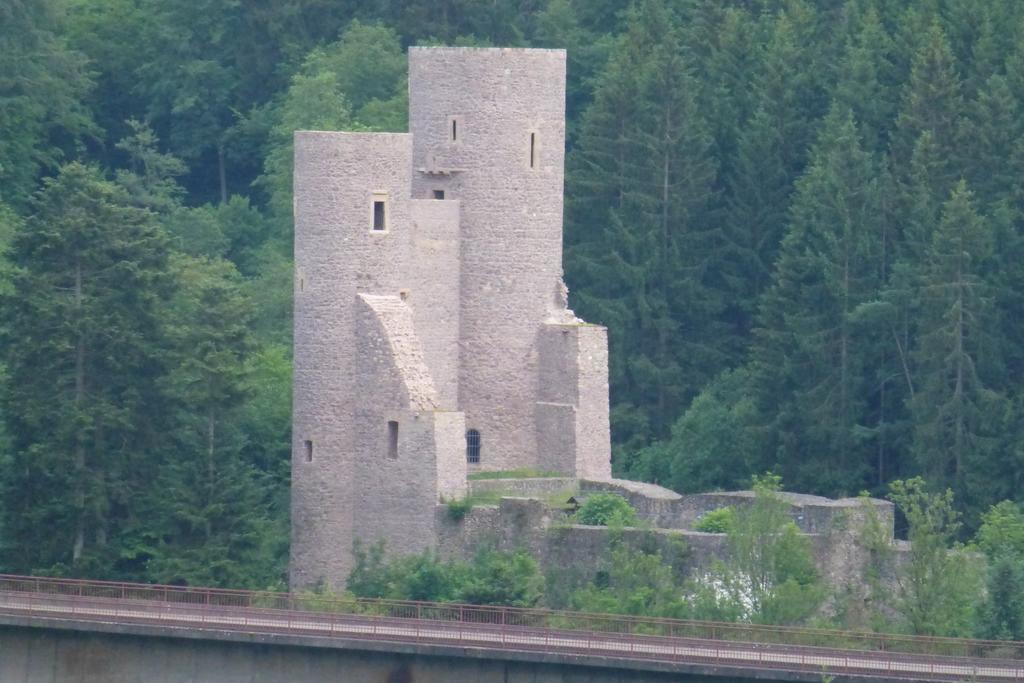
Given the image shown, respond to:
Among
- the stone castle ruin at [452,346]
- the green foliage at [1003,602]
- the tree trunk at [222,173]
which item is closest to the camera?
the green foliage at [1003,602]

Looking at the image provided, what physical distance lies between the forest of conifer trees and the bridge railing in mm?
4767

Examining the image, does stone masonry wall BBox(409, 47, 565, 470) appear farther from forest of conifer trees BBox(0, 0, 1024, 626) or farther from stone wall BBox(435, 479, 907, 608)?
stone wall BBox(435, 479, 907, 608)

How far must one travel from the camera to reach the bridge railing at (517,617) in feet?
215

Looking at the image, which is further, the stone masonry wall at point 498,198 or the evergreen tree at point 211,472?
the stone masonry wall at point 498,198

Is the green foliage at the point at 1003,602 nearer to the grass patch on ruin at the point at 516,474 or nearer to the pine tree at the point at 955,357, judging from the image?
the pine tree at the point at 955,357

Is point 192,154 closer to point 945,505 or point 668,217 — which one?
point 668,217

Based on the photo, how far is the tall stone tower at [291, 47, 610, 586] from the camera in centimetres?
7762

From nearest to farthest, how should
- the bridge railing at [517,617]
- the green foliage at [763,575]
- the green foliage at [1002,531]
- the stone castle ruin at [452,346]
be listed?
the bridge railing at [517,617] < the green foliage at [763,575] < the green foliage at [1002,531] < the stone castle ruin at [452,346]

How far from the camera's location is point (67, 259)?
78188 millimetres

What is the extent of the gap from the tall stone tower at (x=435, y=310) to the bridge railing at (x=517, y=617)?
566 cm

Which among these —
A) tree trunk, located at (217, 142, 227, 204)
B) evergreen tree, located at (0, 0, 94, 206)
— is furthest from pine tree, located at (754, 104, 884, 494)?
tree trunk, located at (217, 142, 227, 204)

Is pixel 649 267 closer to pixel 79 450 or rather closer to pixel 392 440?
pixel 392 440

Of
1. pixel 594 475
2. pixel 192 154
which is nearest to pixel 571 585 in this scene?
pixel 594 475

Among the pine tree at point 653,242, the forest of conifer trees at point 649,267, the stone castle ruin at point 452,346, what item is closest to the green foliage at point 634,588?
the stone castle ruin at point 452,346
